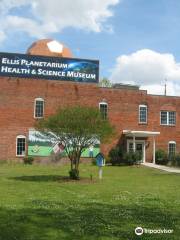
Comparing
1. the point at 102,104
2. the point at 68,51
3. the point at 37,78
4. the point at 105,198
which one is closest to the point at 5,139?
the point at 37,78

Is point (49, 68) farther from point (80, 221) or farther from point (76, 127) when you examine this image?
point (80, 221)

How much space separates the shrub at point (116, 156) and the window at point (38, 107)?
24.5 feet

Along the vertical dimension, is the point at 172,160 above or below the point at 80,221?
above

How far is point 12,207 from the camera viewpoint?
13.8m

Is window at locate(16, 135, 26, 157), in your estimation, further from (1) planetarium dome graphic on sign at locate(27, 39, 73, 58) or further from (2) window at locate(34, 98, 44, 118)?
(1) planetarium dome graphic on sign at locate(27, 39, 73, 58)

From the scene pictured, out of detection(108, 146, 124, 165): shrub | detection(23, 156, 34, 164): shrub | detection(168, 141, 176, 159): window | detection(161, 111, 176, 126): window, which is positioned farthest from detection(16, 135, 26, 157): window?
detection(168, 141, 176, 159): window

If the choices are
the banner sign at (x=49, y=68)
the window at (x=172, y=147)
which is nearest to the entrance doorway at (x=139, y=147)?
the window at (x=172, y=147)

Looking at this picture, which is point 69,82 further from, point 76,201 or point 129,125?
point 76,201

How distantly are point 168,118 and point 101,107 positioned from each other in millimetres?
7597

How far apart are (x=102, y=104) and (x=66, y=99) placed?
12.1 feet

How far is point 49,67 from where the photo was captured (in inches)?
1917

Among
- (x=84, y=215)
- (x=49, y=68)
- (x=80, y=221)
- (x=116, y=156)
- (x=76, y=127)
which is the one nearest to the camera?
(x=80, y=221)

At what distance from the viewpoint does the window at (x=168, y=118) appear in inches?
2056

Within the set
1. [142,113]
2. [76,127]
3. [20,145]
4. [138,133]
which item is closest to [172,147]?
[142,113]
